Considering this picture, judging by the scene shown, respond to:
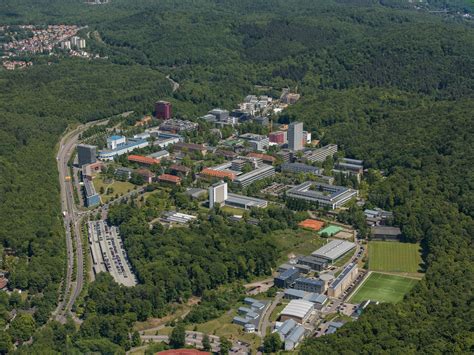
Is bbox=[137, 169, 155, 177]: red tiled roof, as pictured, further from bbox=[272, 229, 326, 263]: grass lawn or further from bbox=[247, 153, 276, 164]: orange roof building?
bbox=[272, 229, 326, 263]: grass lawn

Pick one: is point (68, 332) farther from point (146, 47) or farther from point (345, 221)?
point (146, 47)

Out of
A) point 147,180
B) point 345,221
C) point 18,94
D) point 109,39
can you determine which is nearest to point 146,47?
point 109,39

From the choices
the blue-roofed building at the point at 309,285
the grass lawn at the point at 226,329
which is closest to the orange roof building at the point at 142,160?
the blue-roofed building at the point at 309,285

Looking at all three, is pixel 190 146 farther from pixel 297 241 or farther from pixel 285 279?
pixel 285 279

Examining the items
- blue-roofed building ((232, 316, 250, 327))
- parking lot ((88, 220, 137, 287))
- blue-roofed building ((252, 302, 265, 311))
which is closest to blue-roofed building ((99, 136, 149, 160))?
Result: parking lot ((88, 220, 137, 287))

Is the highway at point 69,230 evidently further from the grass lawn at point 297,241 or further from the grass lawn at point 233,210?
the grass lawn at point 297,241

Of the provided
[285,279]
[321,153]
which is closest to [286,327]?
[285,279]
